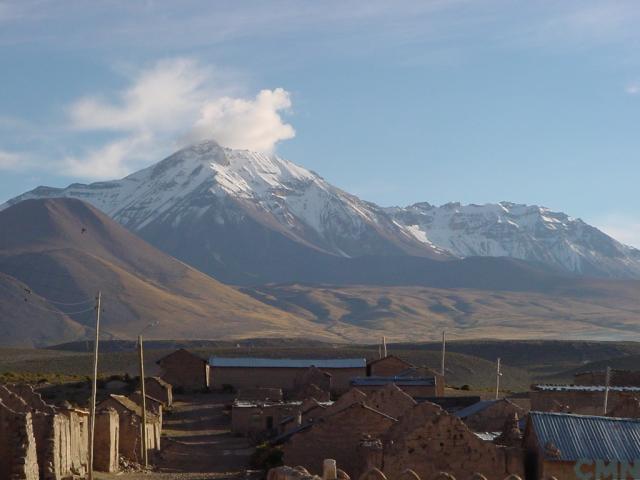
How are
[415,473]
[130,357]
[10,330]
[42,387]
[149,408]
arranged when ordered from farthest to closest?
1. [10,330]
2. [130,357]
3. [42,387]
4. [149,408]
5. [415,473]

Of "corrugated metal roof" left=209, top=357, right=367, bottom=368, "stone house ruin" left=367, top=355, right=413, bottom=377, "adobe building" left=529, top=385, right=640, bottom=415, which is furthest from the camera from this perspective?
"corrugated metal roof" left=209, top=357, right=367, bottom=368

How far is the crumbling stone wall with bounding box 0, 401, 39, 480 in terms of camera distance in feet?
95.6

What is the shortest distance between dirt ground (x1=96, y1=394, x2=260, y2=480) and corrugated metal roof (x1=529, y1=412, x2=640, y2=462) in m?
10.9

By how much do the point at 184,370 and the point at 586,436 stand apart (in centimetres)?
4792

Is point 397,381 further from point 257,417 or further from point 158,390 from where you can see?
point 158,390

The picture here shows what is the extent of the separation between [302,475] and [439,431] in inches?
165

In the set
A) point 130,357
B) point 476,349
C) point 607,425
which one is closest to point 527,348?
point 476,349

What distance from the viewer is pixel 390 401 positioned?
42.1 metres

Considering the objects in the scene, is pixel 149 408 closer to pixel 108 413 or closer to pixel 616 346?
pixel 108 413

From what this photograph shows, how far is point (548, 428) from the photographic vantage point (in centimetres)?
2517

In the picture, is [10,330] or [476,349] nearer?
[476,349]

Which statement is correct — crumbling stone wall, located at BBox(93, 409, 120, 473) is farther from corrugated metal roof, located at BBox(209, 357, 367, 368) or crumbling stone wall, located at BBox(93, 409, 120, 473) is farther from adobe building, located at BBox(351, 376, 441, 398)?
corrugated metal roof, located at BBox(209, 357, 367, 368)

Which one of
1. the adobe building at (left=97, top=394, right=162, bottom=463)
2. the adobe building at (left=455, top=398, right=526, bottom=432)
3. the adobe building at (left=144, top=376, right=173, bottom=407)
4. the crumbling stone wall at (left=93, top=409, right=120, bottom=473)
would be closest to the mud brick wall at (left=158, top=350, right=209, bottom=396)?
the adobe building at (left=144, top=376, right=173, bottom=407)

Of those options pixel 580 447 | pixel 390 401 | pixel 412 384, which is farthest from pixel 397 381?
pixel 580 447
